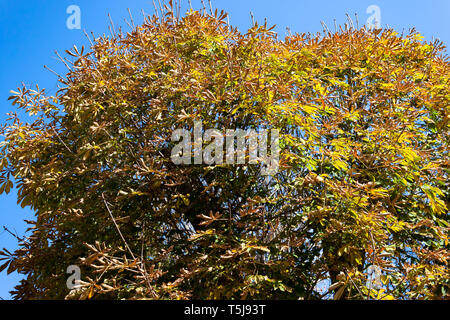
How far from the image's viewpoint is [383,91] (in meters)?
4.84

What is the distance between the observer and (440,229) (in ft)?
12.7

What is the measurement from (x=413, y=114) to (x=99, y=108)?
3216 mm

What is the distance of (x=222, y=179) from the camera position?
3771 mm

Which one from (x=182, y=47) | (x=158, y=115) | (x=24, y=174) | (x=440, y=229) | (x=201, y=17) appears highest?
(x=201, y=17)

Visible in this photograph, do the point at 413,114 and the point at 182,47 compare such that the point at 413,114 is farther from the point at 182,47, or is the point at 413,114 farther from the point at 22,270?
the point at 22,270

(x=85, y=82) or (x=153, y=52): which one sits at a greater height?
(x=153, y=52)

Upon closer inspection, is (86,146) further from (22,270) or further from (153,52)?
(22,270)

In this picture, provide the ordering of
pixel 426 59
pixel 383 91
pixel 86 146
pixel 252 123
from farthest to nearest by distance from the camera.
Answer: pixel 426 59 < pixel 383 91 < pixel 252 123 < pixel 86 146

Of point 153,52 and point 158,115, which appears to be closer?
point 158,115

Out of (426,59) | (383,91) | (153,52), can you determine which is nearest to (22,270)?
(153,52)

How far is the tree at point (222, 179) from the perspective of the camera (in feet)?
11.3

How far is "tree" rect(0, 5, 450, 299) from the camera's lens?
3451 millimetres

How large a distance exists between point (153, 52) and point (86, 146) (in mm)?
1211

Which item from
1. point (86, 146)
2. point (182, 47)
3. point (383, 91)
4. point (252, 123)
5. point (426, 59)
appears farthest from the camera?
point (426, 59)
